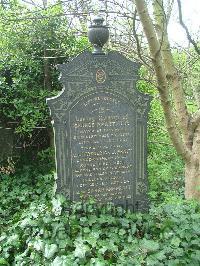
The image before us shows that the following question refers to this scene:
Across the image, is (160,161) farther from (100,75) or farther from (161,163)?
(100,75)

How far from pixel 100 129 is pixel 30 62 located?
2.56 m

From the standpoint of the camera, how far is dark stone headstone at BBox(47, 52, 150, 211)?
3969 mm

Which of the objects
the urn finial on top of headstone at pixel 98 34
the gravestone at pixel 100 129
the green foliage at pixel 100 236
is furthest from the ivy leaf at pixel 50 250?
the urn finial on top of headstone at pixel 98 34

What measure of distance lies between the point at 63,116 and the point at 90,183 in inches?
34.6

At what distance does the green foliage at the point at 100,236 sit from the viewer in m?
3.29

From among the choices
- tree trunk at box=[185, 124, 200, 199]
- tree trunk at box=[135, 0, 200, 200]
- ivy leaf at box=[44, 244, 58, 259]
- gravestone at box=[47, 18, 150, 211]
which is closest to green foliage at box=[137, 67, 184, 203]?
tree trunk at box=[185, 124, 200, 199]

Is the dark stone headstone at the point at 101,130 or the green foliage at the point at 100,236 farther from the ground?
the dark stone headstone at the point at 101,130

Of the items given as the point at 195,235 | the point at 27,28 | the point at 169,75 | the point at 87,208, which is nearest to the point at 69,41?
the point at 27,28

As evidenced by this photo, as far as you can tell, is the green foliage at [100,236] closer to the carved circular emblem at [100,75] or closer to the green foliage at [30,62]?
the carved circular emblem at [100,75]

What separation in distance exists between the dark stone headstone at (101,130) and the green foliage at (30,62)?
2.12 meters

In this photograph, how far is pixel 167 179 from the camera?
620cm

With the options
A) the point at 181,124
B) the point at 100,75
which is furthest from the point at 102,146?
the point at 181,124

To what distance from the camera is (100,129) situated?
4.12 m

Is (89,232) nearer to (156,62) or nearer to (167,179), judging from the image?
(156,62)
